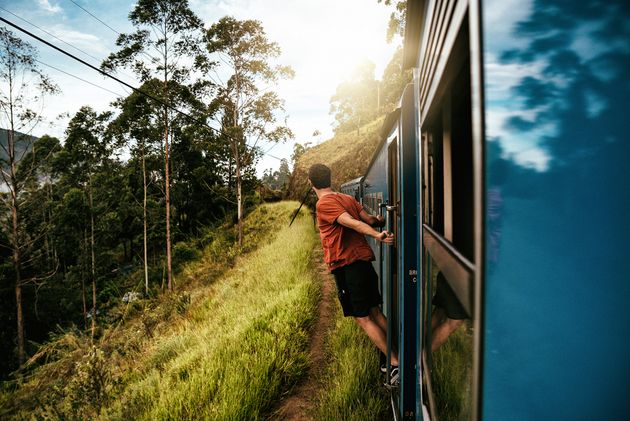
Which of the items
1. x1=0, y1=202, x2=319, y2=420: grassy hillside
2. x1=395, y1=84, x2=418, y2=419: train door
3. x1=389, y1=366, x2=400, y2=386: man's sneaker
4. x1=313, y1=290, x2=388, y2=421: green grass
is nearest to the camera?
x1=395, y1=84, x2=418, y2=419: train door

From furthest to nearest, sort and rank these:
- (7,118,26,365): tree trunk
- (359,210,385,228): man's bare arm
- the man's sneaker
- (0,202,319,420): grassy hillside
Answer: (7,118,26,365): tree trunk, (0,202,319,420): grassy hillside, (359,210,385,228): man's bare arm, the man's sneaker

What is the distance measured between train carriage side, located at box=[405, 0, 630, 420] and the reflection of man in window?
1.96ft

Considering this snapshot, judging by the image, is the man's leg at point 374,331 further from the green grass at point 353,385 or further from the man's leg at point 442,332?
the man's leg at point 442,332

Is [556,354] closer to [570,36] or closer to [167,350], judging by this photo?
[570,36]

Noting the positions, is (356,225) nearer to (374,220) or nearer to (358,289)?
(374,220)

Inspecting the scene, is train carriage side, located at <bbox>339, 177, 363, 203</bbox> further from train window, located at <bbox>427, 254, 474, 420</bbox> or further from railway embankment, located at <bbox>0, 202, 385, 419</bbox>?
train window, located at <bbox>427, 254, 474, 420</bbox>

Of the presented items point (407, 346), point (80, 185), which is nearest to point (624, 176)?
point (407, 346)

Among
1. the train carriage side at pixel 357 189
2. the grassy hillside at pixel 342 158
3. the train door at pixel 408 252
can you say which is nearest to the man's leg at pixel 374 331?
the train door at pixel 408 252

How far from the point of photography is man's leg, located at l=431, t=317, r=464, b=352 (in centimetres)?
120

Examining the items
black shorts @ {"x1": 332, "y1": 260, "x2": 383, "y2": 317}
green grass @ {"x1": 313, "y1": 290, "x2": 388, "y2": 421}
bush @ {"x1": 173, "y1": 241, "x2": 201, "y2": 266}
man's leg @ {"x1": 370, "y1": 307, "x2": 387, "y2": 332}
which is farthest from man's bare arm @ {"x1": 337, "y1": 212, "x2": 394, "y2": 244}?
bush @ {"x1": 173, "y1": 241, "x2": 201, "y2": 266}

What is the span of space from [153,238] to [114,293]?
5.86m

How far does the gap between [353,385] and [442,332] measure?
6.57 feet

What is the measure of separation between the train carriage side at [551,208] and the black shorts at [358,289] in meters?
2.33

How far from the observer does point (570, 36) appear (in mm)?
464
